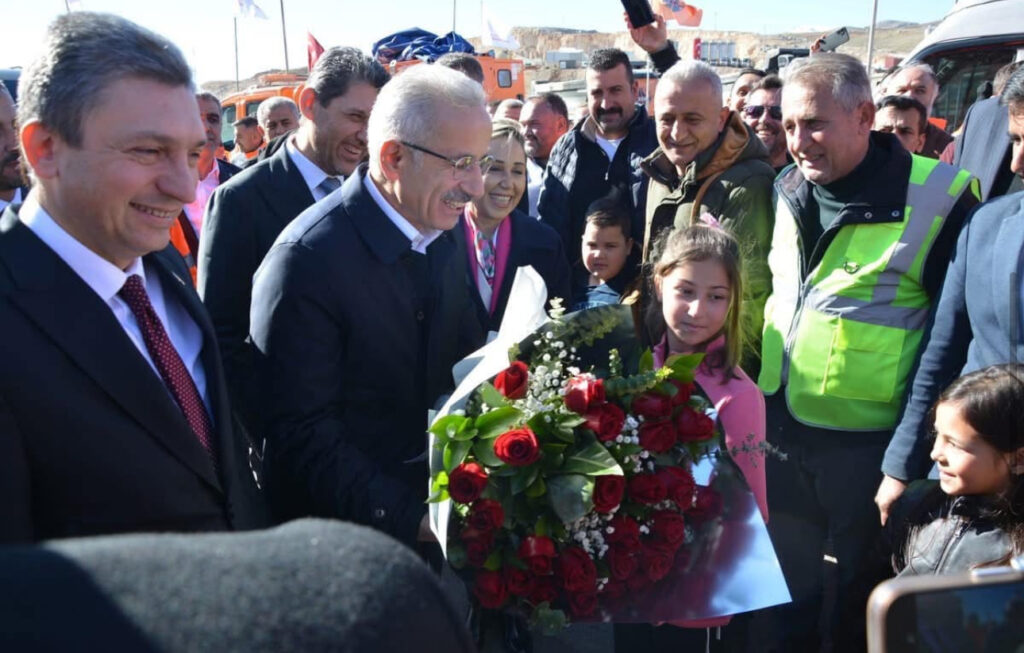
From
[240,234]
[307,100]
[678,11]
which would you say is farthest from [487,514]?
[678,11]

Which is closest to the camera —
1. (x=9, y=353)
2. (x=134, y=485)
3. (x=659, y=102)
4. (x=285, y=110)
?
(x=9, y=353)

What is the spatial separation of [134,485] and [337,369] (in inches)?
29.9

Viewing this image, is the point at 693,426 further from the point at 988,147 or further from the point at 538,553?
the point at 988,147

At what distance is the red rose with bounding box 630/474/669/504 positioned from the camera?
183 cm

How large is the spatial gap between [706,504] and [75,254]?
1.45m

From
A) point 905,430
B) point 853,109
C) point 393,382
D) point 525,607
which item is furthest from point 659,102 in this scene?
point 525,607

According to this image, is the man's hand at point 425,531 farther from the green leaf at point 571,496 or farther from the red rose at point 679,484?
the red rose at point 679,484

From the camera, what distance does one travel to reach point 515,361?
A: 1902 mm

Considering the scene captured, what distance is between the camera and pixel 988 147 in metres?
4.20

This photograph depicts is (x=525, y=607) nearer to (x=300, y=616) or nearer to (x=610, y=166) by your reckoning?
(x=300, y=616)

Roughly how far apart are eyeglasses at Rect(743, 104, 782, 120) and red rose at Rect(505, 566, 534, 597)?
4324mm

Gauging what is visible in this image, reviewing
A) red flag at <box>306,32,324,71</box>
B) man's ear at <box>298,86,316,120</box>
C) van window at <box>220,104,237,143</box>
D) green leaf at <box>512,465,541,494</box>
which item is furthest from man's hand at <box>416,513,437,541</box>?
van window at <box>220,104,237,143</box>

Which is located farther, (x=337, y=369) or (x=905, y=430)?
(x=905, y=430)

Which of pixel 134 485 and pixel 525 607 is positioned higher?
pixel 134 485
